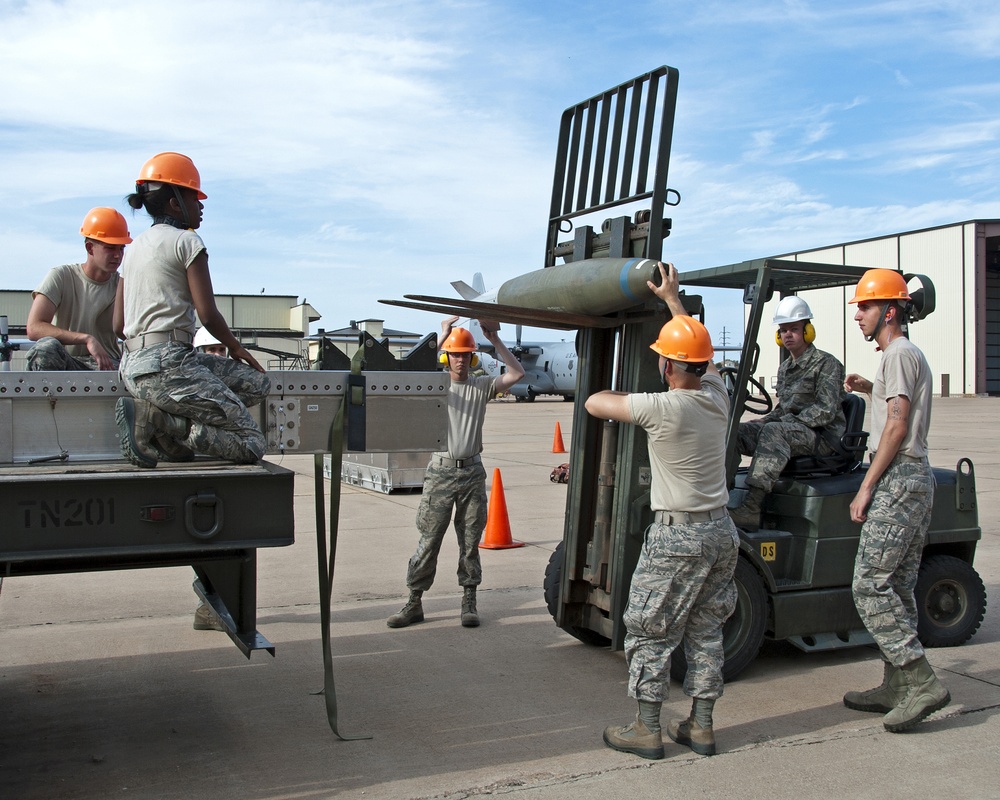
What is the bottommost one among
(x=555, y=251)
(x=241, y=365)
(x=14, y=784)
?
(x=14, y=784)

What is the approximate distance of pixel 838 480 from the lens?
5.81 m

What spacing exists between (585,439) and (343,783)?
94.7 inches

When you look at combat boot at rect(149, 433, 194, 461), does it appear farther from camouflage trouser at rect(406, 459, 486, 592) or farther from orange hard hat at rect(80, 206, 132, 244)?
camouflage trouser at rect(406, 459, 486, 592)

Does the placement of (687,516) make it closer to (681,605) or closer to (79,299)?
(681,605)

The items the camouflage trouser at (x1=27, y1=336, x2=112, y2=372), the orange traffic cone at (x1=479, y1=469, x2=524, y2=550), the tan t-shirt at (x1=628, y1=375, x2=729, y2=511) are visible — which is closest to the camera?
the tan t-shirt at (x1=628, y1=375, x2=729, y2=511)

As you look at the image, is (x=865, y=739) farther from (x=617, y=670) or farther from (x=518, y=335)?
(x=518, y=335)

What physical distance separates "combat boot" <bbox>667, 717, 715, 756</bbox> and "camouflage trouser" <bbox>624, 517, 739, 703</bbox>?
0.16m

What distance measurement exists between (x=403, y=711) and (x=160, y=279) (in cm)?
244

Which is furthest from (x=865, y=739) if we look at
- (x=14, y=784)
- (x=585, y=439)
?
(x=14, y=784)

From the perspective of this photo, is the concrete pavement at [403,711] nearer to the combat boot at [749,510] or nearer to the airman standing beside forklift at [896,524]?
the airman standing beside forklift at [896,524]

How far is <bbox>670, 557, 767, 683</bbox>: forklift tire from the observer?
5.36 metres

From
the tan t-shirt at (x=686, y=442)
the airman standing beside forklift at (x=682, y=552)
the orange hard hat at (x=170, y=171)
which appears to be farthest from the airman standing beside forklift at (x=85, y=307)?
the tan t-shirt at (x=686, y=442)

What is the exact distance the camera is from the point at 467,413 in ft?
22.0

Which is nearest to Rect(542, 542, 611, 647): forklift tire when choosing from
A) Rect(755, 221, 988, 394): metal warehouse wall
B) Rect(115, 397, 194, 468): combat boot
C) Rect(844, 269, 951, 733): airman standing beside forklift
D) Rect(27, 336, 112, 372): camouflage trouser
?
Rect(844, 269, 951, 733): airman standing beside forklift
